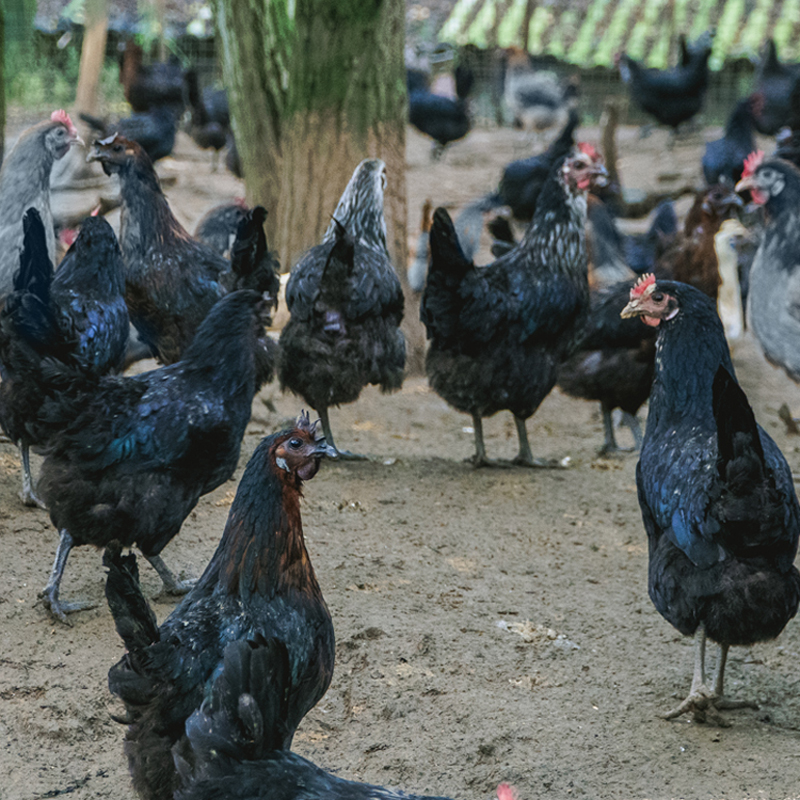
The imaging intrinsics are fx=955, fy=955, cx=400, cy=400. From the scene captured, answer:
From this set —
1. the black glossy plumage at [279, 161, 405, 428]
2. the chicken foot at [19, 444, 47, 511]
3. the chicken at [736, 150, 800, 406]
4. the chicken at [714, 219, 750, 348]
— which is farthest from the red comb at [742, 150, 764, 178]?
the chicken foot at [19, 444, 47, 511]

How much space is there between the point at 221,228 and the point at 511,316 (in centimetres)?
252

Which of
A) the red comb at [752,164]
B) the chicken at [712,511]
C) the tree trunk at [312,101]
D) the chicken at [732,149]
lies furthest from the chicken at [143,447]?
the chicken at [732,149]

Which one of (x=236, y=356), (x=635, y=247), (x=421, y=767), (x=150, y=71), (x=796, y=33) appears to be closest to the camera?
(x=421, y=767)

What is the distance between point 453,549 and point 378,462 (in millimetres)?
1214

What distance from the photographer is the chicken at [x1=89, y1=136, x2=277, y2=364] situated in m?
5.49

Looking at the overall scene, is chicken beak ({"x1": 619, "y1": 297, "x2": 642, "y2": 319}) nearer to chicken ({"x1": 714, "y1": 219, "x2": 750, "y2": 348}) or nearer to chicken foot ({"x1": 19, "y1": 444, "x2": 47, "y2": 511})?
chicken foot ({"x1": 19, "y1": 444, "x2": 47, "y2": 511})

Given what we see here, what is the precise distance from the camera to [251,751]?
2268 mm

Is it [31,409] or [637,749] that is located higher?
[31,409]

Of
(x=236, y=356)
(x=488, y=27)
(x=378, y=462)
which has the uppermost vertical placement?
(x=488, y=27)

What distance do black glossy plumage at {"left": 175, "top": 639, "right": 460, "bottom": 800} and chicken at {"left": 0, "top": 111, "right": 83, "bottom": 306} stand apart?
3.34 metres

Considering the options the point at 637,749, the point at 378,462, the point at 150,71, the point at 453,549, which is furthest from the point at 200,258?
the point at 150,71

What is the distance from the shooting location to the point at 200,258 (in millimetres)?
5621

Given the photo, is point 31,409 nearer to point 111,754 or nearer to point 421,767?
point 111,754

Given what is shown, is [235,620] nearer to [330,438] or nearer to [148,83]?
[330,438]
